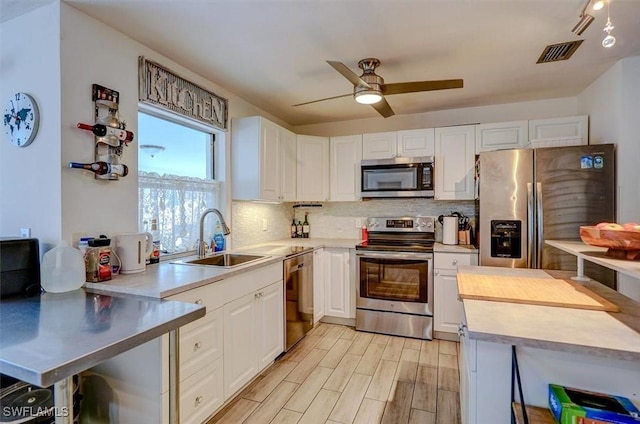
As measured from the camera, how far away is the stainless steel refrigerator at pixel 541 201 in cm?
243

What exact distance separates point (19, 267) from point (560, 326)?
2455 mm

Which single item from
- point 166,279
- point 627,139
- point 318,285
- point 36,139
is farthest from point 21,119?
point 627,139

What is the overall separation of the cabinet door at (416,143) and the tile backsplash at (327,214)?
593 mm

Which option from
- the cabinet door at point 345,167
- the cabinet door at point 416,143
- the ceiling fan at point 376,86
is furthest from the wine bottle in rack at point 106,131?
the cabinet door at point 416,143

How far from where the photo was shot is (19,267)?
1578 mm

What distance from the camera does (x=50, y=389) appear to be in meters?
1.43

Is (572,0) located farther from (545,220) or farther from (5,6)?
(5,6)

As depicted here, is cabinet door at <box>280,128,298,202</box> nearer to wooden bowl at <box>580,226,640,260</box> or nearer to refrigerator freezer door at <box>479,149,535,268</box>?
refrigerator freezer door at <box>479,149,535,268</box>

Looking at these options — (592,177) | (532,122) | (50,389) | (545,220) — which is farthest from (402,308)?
(50,389)

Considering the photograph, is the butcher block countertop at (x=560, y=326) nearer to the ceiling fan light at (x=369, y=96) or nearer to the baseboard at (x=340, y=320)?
the ceiling fan light at (x=369, y=96)

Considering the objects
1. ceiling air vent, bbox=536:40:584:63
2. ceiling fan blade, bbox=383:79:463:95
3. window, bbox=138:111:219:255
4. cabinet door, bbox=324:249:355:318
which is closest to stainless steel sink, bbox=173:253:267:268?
window, bbox=138:111:219:255

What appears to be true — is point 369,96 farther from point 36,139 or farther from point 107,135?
point 36,139

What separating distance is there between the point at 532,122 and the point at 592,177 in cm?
84

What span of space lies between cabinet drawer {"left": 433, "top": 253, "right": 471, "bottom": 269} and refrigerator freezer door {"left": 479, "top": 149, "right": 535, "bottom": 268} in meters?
0.19
